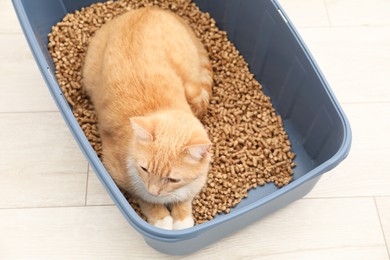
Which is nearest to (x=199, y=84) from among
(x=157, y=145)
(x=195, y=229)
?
(x=157, y=145)

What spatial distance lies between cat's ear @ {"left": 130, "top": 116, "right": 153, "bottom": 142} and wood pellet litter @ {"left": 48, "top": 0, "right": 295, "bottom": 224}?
0.43 meters

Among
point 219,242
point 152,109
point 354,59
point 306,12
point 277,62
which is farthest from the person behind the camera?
point 306,12

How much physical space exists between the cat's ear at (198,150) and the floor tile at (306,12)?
108 cm

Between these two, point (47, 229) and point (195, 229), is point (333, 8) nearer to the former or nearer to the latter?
point (195, 229)

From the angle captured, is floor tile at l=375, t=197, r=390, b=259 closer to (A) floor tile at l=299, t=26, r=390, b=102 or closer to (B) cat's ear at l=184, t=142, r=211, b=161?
(A) floor tile at l=299, t=26, r=390, b=102

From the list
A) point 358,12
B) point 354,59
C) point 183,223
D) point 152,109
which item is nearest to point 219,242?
point 183,223

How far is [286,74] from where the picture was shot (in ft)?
5.31

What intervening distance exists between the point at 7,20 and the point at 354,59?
1.49 m

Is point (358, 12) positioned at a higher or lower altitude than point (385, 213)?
higher

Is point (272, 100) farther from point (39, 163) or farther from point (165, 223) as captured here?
point (39, 163)

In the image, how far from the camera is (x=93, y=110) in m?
1.67

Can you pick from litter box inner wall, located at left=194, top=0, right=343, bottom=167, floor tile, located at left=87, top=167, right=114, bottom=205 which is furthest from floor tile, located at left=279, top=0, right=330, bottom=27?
floor tile, located at left=87, top=167, right=114, bottom=205

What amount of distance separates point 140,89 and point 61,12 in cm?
68

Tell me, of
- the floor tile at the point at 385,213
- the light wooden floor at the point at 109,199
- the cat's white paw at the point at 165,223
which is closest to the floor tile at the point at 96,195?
the light wooden floor at the point at 109,199
